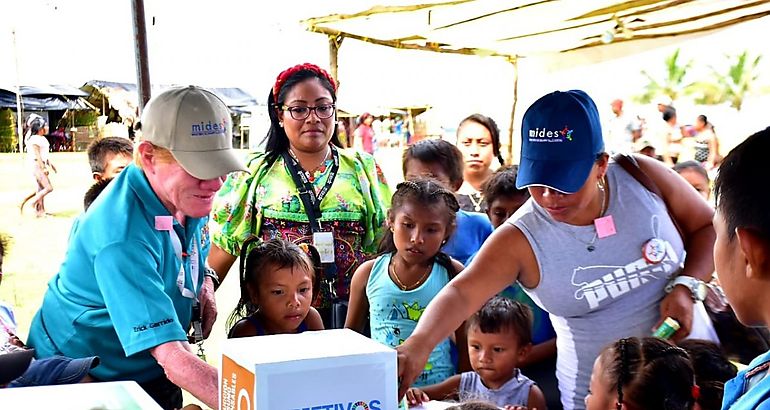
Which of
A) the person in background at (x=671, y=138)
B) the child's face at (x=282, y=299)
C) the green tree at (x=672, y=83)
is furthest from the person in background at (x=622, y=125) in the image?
the green tree at (x=672, y=83)

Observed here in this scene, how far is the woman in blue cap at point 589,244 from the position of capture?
199cm

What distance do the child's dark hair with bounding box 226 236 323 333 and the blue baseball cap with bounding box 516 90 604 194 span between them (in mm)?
932

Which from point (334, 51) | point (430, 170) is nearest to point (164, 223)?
point (430, 170)

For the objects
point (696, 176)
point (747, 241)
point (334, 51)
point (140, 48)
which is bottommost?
point (696, 176)

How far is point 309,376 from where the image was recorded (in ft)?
3.76

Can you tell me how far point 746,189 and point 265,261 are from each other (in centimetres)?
181

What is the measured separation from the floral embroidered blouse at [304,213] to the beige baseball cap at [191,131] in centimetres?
94

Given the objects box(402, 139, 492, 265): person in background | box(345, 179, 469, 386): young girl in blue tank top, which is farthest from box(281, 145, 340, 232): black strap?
box(402, 139, 492, 265): person in background

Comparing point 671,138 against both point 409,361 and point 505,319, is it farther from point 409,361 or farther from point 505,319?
point 409,361

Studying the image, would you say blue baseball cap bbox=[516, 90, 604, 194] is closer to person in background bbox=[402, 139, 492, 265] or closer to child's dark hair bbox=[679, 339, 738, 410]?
child's dark hair bbox=[679, 339, 738, 410]

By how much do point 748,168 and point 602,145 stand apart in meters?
1.00

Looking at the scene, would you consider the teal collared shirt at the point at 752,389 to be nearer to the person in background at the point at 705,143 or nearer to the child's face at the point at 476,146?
the child's face at the point at 476,146

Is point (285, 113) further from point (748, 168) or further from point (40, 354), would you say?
point (748, 168)

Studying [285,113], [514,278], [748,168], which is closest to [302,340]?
[748,168]
